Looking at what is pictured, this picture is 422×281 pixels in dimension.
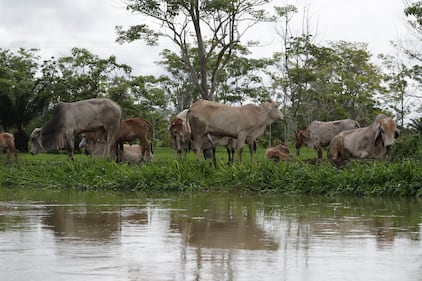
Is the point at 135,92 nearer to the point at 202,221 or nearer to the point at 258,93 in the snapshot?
the point at 258,93

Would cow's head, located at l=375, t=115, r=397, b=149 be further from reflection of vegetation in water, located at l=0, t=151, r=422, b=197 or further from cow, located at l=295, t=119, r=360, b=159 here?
cow, located at l=295, t=119, r=360, b=159

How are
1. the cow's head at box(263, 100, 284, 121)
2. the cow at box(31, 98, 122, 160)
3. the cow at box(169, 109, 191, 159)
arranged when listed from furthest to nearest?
1. the cow at box(31, 98, 122, 160)
2. the cow at box(169, 109, 191, 159)
3. the cow's head at box(263, 100, 284, 121)

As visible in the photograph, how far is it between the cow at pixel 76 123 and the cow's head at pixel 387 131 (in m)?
6.23

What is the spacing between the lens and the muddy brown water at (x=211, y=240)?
412 centimetres

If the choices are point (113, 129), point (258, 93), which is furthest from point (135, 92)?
point (113, 129)

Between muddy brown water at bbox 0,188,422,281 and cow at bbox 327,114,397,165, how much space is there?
5.26m

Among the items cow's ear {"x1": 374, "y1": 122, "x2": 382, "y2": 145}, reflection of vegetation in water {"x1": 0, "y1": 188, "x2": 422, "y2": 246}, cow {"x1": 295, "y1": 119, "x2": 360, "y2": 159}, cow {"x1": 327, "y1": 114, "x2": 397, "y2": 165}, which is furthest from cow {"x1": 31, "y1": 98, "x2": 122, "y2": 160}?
cow {"x1": 295, "y1": 119, "x2": 360, "y2": 159}

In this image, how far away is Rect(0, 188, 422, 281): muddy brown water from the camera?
4.12 meters

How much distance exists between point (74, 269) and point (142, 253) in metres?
0.73

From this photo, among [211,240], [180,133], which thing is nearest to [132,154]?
[180,133]

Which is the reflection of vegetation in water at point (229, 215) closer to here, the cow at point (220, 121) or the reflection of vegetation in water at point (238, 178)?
the reflection of vegetation in water at point (238, 178)

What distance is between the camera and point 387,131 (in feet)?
45.6

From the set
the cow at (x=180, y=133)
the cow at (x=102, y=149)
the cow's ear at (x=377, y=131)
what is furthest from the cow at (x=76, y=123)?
the cow's ear at (x=377, y=131)

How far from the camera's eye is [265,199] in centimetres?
938
